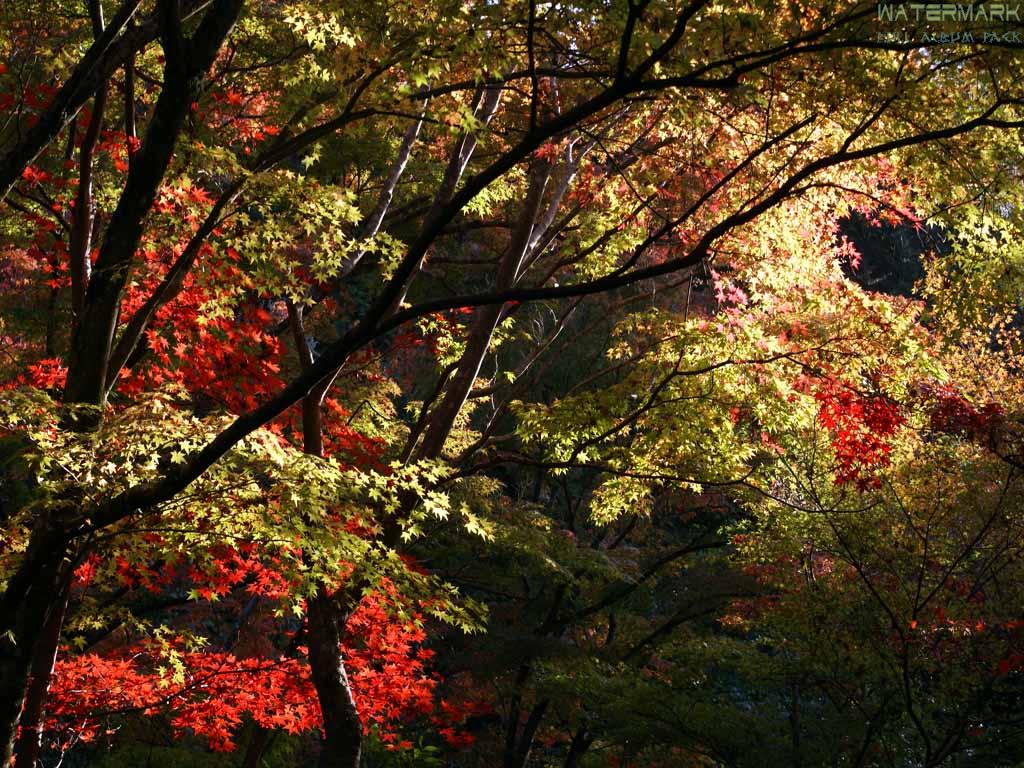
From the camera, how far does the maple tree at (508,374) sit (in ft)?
14.7

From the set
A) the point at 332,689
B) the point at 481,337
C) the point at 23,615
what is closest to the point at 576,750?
the point at 332,689

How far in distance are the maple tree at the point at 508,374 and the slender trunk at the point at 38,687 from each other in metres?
0.03

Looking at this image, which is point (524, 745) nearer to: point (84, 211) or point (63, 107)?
point (84, 211)

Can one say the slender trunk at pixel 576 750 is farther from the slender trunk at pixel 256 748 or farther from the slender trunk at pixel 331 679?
the slender trunk at pixel 331 679

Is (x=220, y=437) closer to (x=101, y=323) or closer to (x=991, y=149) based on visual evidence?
(x=101, y=323)

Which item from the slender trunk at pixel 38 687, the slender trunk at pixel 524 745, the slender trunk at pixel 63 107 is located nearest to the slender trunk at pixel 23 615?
the slender trunk at pixel 38 687

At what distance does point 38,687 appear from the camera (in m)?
5.82

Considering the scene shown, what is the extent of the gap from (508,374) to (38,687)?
482 centimetres

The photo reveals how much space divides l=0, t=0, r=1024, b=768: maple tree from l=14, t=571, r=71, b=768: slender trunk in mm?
31

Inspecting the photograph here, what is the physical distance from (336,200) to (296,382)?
2.55 m

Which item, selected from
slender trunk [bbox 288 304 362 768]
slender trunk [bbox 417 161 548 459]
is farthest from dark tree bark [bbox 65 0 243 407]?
slender trunk [bbox 417 161 548 459]

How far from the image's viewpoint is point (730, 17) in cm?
401

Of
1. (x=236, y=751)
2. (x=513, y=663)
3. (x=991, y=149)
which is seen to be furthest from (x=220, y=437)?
(x=236, y=751)

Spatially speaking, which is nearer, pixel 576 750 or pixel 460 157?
pixel 460 157
